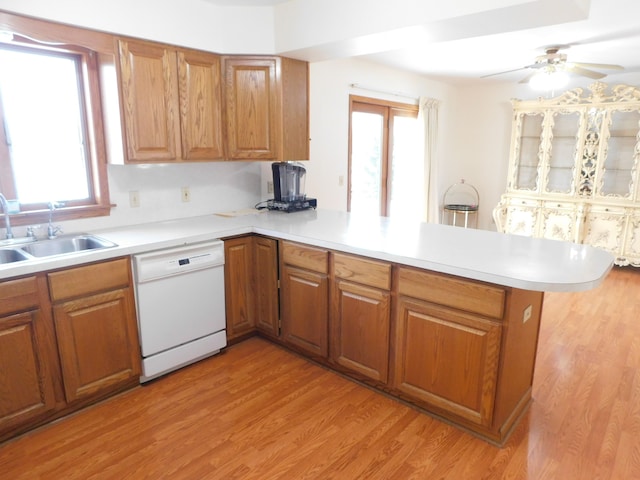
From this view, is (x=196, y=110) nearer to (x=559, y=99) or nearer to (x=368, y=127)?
(x=368, y=127)

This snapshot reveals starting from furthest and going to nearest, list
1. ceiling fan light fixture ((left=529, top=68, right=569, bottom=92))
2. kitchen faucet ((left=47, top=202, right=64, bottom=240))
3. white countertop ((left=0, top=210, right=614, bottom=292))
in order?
ceiling fan light fixture ((left=529, top=68, right=569, bottom=92))
kitchen faucet ((left=47, top=202, right=64, bottom=240))
white countertop ((left=0, top=210, right=614, bottom=292))

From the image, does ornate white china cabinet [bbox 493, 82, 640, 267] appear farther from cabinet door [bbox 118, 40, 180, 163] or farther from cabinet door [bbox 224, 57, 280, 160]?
cabinet door [bbox 118, 40, 180, 163]

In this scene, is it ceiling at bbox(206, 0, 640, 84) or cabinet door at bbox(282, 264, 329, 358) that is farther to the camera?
cabinet door at bbox(282, 264, 329, 358)

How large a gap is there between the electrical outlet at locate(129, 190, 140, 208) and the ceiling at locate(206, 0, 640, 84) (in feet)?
4.60

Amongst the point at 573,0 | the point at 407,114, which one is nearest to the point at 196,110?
the point at 573,0

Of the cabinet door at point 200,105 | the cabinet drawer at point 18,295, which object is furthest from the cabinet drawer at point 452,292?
the cabinet drawer at point 18,295

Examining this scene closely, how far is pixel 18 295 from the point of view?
6.33 feet

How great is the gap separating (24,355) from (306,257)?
5.06 feet

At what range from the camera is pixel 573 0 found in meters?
1.82

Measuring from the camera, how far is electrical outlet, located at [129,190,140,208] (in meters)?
2.86

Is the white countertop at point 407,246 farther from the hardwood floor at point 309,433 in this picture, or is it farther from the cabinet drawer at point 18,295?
the hardwood floor at point 309,433

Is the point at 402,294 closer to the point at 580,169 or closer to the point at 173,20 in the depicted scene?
the point at 173,20

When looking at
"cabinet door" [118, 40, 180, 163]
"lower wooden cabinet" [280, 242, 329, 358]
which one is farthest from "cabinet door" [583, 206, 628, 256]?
"cabinet door" [118, 40, 180, 163]

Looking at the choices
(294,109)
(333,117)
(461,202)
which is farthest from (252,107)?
(461,202)
